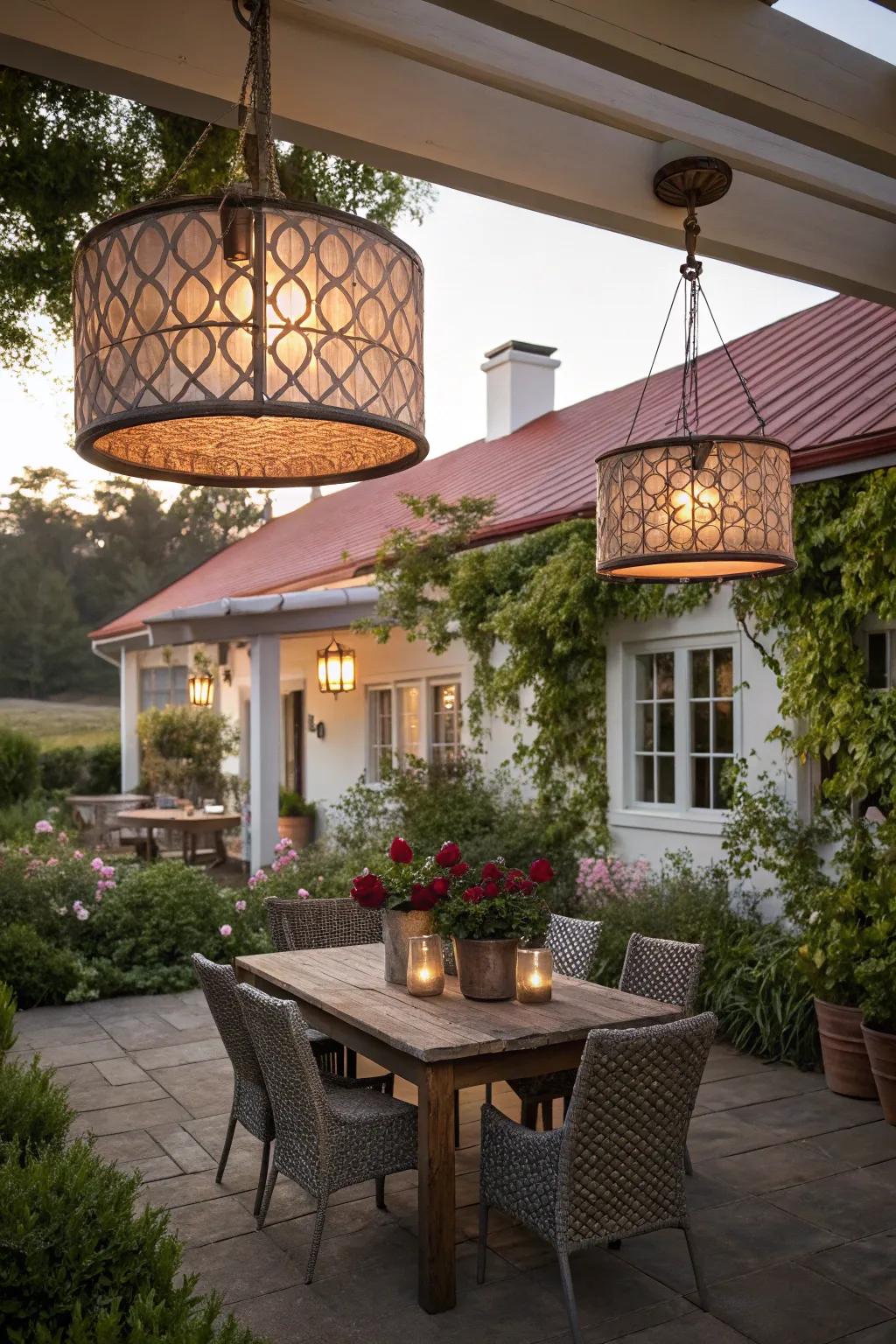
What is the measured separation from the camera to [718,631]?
24.8ft

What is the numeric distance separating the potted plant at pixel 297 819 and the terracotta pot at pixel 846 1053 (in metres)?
8.73

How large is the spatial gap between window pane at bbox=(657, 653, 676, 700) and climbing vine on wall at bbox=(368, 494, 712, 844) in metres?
0.38

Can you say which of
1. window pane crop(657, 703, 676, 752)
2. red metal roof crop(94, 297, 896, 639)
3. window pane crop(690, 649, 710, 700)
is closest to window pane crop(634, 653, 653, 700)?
window pane crop(657, 703, 676, 752)

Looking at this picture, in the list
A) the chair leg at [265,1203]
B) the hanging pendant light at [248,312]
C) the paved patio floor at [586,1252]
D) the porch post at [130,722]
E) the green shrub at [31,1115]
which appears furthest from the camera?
the porch post at [130,722]

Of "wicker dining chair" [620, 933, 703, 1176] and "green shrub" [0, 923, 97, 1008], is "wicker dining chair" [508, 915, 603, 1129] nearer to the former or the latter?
"wicker dining chair" [620, 933, 703, 1176]

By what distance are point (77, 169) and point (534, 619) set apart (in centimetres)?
439

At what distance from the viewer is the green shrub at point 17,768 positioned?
1703 centimetres

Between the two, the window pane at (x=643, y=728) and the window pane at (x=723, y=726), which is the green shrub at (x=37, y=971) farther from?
the window pane at (x=723, y=726)

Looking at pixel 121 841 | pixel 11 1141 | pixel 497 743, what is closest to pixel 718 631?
pixel 497 743

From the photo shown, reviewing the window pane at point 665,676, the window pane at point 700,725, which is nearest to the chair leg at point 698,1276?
the window pane at point 700,725

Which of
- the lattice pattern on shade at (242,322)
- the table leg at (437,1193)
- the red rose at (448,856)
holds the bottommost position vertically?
the table leg at (437,1193)

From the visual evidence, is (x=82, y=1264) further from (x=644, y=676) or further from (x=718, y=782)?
(x=644, y=676)

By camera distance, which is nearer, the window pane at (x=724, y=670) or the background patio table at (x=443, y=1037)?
the background patio table at (x=443, y=1037)

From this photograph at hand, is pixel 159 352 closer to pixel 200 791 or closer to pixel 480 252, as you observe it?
pixel 480 252
